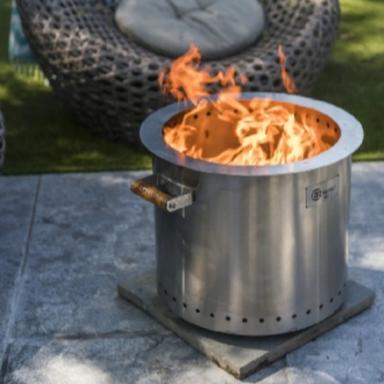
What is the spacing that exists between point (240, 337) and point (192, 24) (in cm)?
237

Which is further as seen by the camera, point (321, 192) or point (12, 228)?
point (12, 228)

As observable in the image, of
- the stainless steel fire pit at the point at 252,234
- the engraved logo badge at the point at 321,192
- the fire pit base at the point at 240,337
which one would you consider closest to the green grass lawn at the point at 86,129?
the fire pit base at the point at 240,337

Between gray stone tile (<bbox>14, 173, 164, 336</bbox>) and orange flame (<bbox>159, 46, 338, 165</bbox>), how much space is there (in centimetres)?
70

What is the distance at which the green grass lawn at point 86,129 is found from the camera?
505 centimetres

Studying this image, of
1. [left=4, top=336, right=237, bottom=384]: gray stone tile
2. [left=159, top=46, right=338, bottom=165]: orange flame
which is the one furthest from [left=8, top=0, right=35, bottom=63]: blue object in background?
[left=4, top=336, right=237, bottom=384]: gray stone tile

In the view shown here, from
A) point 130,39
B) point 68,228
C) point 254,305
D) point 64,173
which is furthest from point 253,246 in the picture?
point 130,39

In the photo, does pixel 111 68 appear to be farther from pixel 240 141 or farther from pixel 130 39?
pixel 240 141

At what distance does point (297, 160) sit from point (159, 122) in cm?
51

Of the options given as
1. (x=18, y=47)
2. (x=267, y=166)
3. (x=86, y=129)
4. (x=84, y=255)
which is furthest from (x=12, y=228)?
(x=18, y=47)

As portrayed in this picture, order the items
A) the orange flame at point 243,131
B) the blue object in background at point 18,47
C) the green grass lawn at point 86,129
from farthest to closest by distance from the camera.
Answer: the blue object in background at point 18,47
the green grass lawn at point 86,129
the orange flame at point 243,131

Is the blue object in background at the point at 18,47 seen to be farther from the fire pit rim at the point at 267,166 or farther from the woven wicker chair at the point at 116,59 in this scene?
the fire pit rim at the point at 267,166

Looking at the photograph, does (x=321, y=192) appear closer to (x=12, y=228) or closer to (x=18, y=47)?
(x=12, y=228)

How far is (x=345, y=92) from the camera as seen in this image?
5961mm

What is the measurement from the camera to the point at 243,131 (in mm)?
3510
